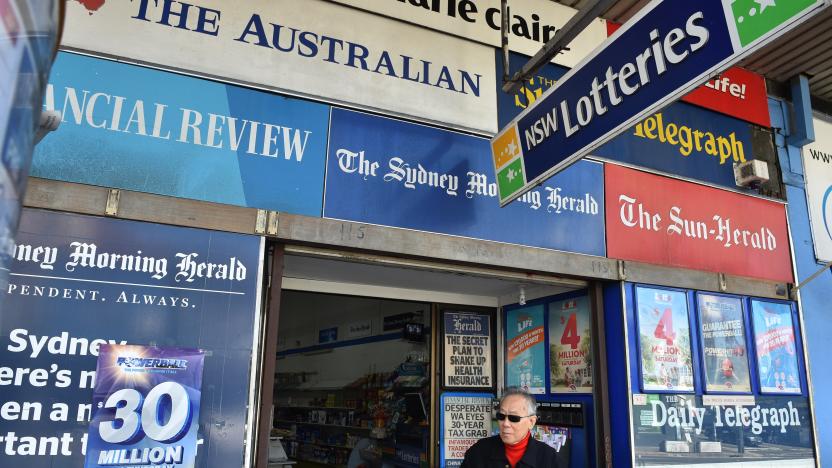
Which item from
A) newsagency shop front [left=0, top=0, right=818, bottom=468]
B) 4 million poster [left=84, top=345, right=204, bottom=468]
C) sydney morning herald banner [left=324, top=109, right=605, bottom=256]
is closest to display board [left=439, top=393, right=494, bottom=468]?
newsagency shop front [left=0, top=0, right=818, bottom=468]

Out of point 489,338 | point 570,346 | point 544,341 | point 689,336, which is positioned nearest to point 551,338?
point 544,341

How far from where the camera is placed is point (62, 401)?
2.83 metres

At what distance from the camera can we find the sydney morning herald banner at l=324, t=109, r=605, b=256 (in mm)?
3855

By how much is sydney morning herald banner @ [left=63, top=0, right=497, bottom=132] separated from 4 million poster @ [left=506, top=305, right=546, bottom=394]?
1.79 m

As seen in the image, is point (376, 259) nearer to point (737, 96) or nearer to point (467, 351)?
point (467, 351)

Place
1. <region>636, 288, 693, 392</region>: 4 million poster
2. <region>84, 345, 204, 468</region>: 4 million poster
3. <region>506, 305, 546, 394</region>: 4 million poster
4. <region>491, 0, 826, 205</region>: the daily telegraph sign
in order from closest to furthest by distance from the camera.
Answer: <region>491, 0, 826, 205</region>: the daily telegraph sign, <region>84, 345, 204, 468</region>: 4 million poster, <region>636, 288, 693, 392</region>: 4 million poster, <region>506, 305, 546, 394</region>: 4 million poster

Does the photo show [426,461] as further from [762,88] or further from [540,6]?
[762,88]

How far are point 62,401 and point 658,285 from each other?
405cm

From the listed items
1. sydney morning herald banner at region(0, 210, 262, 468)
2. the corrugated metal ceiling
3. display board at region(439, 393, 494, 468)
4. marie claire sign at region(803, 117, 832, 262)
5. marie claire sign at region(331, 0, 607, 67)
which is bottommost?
display board at region(439, 393, 494, 468)

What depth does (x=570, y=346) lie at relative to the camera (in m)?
4.89

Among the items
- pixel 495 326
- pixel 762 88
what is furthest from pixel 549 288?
pixel 762 88

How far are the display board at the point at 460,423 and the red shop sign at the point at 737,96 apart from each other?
3330 mm

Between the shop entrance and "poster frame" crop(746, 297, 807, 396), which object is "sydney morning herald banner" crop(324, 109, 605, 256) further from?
"poster frame" crop(746, 297, 807, 396)

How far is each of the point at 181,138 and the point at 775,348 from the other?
4970 millimetres
